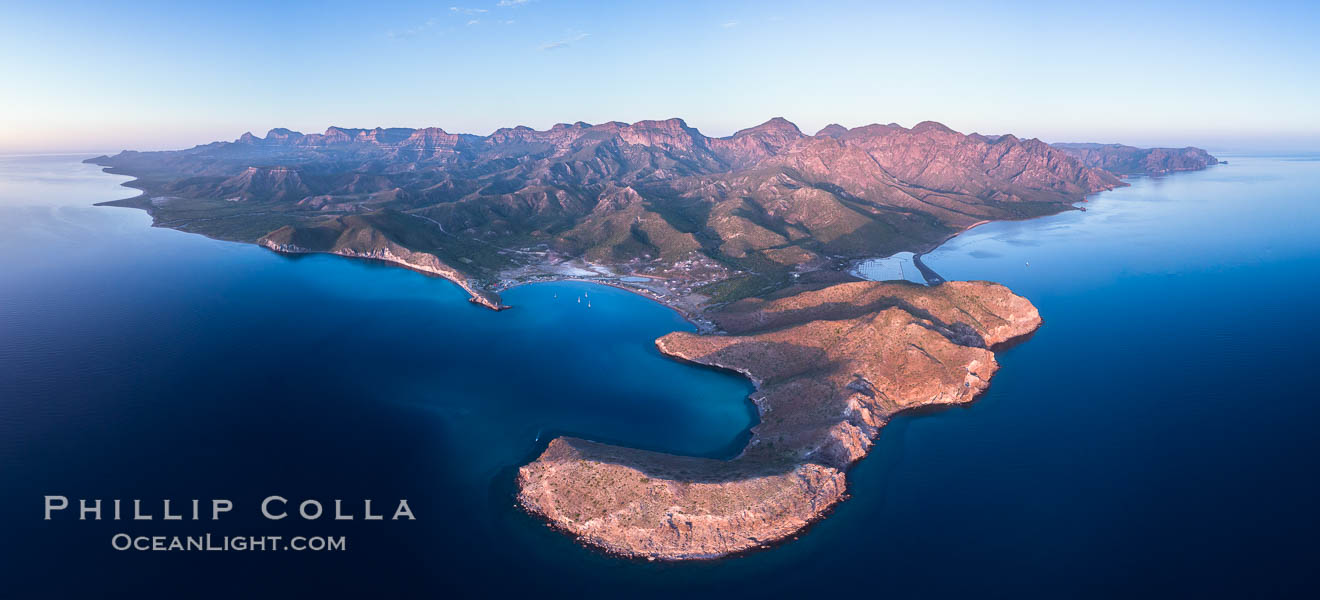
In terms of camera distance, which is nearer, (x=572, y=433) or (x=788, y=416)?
(x=572, y=433)

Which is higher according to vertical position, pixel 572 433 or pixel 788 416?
pixel 788 416

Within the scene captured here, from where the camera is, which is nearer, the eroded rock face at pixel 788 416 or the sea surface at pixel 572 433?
the sea surface at pixel 572 433

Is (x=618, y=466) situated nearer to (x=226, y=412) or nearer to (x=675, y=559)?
(x=675, y=559)

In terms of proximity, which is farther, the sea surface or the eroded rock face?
the eroded rock face
